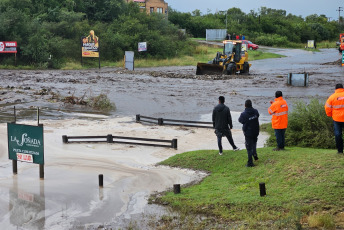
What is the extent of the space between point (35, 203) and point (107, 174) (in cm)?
271

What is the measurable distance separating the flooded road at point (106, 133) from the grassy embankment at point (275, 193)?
1.06m

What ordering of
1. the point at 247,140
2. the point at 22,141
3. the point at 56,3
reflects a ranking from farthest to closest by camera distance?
the point at 56,3, the point at 22,141, the point at 247,140

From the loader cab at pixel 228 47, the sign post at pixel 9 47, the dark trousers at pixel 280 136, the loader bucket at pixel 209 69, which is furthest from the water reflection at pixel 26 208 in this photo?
the sign post at pixel 9 47

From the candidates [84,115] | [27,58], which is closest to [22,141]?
[84,115]

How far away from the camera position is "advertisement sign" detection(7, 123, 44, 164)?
42.0ft

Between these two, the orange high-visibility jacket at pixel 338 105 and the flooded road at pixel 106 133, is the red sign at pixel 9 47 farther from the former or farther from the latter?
the orange high-visibility jacket at pixel 338 105

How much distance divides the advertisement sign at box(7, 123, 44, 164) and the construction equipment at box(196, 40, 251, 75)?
2865 cm

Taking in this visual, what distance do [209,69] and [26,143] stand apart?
Answer: 2956cm

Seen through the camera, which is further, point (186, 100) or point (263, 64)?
point (263, 64)

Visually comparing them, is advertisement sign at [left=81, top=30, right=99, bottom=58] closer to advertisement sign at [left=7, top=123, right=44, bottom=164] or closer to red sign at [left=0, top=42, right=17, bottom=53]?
red sign at [left=0, top=42, right=17, bottom=53]

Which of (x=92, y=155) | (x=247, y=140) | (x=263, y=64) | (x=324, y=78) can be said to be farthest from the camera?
(x=263, y=64)

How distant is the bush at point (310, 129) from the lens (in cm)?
1487

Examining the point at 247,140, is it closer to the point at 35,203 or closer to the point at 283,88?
the point at 35,203

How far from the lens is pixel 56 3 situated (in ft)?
229
